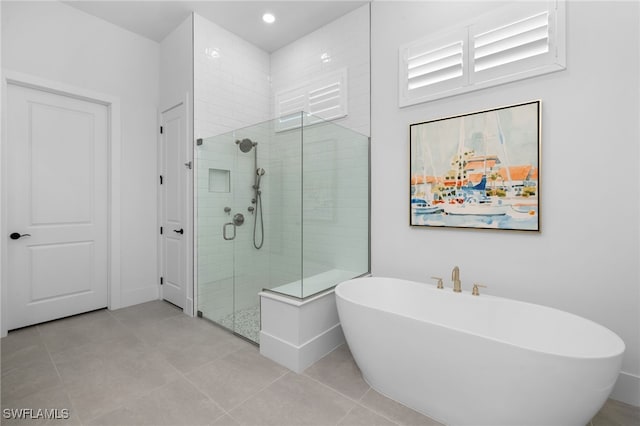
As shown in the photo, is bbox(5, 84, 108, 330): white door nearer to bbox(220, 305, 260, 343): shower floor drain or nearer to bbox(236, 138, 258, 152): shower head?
bbox(220, 305, 260, 343): shower floor drain

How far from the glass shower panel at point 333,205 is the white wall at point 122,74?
226 cm

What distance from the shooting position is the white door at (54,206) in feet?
8.70

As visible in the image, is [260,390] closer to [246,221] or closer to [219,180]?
[246,221]

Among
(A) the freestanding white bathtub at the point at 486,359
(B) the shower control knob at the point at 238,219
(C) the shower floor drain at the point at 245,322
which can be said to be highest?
(B) the shower control knob at the point at 238,219

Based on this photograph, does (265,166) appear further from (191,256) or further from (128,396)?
(128,396)

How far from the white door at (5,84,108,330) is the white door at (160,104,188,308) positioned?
57 cm

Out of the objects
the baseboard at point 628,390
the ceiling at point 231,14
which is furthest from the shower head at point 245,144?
the baseboard at point 628,390

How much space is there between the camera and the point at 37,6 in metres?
2.70

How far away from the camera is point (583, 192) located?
71.7 inches

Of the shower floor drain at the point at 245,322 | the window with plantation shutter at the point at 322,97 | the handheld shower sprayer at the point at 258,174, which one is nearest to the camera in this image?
the handheld shower sprayer at the point at 258,174

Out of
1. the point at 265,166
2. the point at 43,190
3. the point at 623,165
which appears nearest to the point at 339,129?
the point at 265,166

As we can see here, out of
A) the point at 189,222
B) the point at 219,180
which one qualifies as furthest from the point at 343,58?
the point at 189,222

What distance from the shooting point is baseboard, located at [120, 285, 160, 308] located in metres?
3.26

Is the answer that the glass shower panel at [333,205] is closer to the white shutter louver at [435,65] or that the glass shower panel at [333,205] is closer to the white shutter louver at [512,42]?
the white shutter louver at [435,65]
